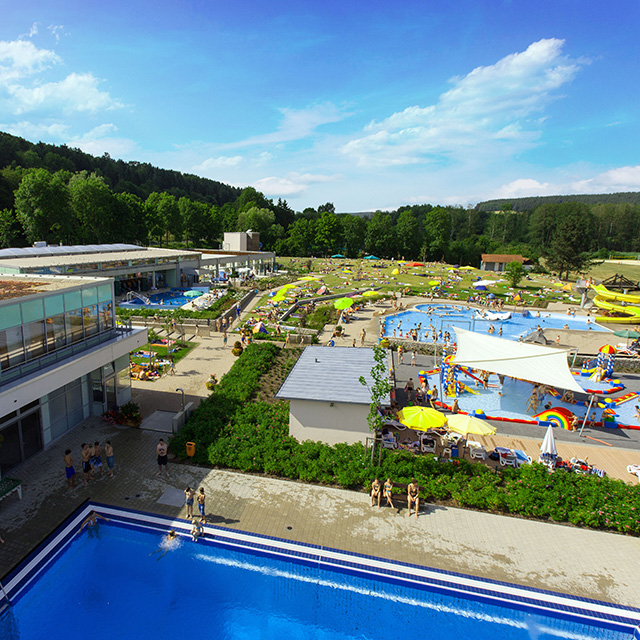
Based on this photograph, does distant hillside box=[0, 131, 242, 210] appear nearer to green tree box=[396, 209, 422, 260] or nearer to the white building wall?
green tree box=[396, 209, 422, 260]

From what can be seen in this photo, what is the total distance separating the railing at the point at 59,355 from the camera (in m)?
11.3

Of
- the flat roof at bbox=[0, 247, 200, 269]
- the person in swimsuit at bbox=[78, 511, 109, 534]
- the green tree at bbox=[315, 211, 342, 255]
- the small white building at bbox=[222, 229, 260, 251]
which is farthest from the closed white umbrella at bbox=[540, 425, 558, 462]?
the green tree at bbox=[315, 211, 342, 255]

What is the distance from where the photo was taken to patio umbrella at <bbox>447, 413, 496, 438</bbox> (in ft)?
45.8

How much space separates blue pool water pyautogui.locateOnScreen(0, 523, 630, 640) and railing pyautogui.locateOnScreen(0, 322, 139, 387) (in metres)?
4.85

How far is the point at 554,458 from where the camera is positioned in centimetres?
1384

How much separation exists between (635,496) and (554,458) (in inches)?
95.2

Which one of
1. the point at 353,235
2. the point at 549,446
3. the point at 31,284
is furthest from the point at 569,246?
the point at 31,284

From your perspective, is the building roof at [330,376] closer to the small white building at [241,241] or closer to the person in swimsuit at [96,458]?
the person in swimsuit at [96,458]

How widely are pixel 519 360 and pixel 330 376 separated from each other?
8956 mm

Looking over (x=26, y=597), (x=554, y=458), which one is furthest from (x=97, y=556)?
(x=554, y=458)

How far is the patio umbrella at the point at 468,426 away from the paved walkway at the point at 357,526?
114 inches

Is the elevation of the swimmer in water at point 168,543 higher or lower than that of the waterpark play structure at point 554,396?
lower

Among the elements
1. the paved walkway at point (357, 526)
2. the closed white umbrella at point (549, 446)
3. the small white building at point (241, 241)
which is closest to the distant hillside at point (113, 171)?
the small white building at point (241, 241)

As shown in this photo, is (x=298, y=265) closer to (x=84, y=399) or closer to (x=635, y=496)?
(x=84, y=399)
